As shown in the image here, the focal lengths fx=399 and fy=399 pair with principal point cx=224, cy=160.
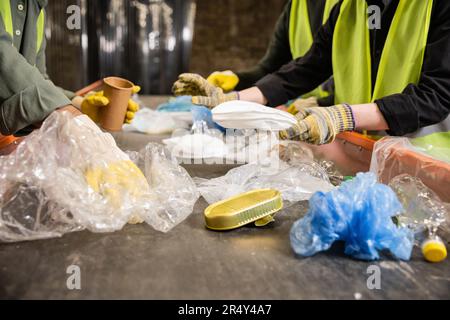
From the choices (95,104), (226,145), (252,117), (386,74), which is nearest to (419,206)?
(252,117)

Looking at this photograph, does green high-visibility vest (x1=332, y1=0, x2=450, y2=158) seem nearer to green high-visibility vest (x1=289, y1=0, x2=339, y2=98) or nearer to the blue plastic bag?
green high-visibility vest (x1=289, y1=0, x2=339, y2=98)

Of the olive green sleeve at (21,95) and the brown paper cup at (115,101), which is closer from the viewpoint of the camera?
the olive green sleeve at (21,95)

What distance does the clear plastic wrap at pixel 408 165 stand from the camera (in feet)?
3.53

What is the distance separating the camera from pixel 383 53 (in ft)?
4.99

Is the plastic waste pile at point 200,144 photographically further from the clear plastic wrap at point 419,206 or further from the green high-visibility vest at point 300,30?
the green high-visibility vest at point 300,30

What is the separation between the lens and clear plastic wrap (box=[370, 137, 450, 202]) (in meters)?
1.08

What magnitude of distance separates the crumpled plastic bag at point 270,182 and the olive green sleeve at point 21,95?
1.54ft

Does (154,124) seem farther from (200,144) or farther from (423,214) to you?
(423,214)

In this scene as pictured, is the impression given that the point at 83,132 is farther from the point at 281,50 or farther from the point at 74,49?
the point at 74,49

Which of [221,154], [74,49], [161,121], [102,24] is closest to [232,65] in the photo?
[102,24]

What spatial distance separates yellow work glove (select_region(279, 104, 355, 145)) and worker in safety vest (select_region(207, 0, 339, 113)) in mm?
745

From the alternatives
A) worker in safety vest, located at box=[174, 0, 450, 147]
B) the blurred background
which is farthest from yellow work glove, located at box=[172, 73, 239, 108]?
the blurred background

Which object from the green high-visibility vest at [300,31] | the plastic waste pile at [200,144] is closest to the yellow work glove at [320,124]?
the plastic waste pile at [200,144]

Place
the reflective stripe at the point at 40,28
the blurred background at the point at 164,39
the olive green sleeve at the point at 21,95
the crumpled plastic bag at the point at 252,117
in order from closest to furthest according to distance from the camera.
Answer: the olive green sleeve at the point at 21,95 < the crumpled plastic bag at the point at 252,117 < the reflective stripe at the point at 40,28 < the blurred background at the point at 164,39
